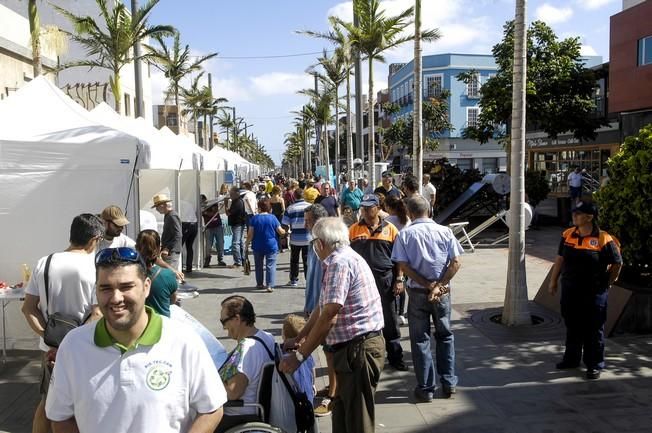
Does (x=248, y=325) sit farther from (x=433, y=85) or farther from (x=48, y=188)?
(x=433, y=85)

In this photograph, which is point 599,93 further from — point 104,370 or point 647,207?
point 104,370

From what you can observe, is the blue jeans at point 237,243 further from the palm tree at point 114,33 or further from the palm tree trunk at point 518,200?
the palm tree at point 114,33

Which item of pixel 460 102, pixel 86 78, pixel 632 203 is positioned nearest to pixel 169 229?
pixel 632 203

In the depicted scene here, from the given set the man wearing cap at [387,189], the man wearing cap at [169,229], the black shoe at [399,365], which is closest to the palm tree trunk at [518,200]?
the black shoe at [399,365]

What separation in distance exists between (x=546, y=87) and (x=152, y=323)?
67.0 ft

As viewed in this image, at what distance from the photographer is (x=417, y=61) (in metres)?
14.2

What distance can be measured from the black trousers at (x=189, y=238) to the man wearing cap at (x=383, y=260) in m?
6.32

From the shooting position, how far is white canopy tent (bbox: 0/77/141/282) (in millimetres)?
6902

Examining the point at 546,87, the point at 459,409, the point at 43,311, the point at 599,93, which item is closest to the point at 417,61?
the point at 546,87

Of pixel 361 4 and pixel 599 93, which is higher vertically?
pixel 361 4

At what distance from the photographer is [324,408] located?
512 cm

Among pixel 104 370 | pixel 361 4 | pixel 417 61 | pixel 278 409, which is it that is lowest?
pixel 278 409

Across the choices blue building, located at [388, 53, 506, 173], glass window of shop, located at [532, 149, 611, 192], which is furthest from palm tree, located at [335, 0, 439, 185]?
blue building, located at [388, 53, 506, 173]

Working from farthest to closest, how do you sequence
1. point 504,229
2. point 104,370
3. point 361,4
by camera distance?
point 361,4, point 504,229, point 104,370
